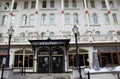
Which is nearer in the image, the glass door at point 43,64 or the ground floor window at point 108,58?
the glass door at point 43,64

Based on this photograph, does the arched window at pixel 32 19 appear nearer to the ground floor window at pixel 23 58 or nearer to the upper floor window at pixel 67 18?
the upper floor window at pixel 67 18

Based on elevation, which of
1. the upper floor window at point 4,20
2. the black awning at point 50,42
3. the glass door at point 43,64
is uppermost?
the upper floor window at point 4,20

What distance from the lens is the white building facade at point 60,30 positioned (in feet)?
75.2

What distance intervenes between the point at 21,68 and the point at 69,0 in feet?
49.3

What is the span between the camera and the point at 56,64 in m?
22.7

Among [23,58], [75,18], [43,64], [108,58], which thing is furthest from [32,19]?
[108,58]

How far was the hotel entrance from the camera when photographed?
72.9 ft

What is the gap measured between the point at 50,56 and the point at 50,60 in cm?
60

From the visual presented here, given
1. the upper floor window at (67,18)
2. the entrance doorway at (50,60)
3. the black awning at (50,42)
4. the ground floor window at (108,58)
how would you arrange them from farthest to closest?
the upper floor window at (67,18), the ground floor window at (108,58), the entrance doorway at (50,60), the black awning at (50,42)

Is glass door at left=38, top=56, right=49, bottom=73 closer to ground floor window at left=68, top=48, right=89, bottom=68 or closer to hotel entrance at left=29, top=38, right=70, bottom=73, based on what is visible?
hotel entrance at left=29, top=38, right=70, bottom=73

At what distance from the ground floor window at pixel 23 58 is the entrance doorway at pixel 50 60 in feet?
4.53

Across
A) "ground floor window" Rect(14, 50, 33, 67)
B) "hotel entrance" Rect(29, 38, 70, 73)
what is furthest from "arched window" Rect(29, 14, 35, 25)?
"ground floor window" Rect(14, 50, 33, 67)

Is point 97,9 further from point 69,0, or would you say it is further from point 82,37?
point 82,37

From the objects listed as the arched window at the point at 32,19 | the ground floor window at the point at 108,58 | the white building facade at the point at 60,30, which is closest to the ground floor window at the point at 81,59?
the white building facade at the point at 60,30
